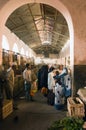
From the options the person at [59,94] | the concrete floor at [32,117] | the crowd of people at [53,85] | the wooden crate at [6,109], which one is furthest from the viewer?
the person at [59,94]

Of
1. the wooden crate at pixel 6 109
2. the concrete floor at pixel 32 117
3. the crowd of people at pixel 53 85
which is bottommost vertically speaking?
the concrete floor at pixel 32 117

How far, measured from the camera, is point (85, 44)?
6773 millimetres

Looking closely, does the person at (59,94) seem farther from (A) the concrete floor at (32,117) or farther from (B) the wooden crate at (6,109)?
(B) the wooden crate at (6,109)

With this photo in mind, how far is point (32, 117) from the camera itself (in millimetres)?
7344

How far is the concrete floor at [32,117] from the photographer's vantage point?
20.9 feet

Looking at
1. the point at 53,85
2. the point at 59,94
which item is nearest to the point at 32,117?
the point at 59,94

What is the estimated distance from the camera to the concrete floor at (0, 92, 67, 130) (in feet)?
20.9

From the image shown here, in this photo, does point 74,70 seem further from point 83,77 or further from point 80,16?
point 80,16

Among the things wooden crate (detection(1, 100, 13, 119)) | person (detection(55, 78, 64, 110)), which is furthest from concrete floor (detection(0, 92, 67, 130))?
person (detection(55, 78, 64, 110))

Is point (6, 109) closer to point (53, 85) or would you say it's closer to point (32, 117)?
point (32, 117)

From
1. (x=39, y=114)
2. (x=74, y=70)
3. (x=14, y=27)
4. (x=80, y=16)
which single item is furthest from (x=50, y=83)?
(x=14, y=27)

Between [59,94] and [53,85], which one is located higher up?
[53,85]

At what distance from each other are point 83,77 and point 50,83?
3.06 metres

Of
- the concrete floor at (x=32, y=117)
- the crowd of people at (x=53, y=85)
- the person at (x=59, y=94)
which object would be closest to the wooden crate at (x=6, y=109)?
the concrete floor at (x=32, y=117)
